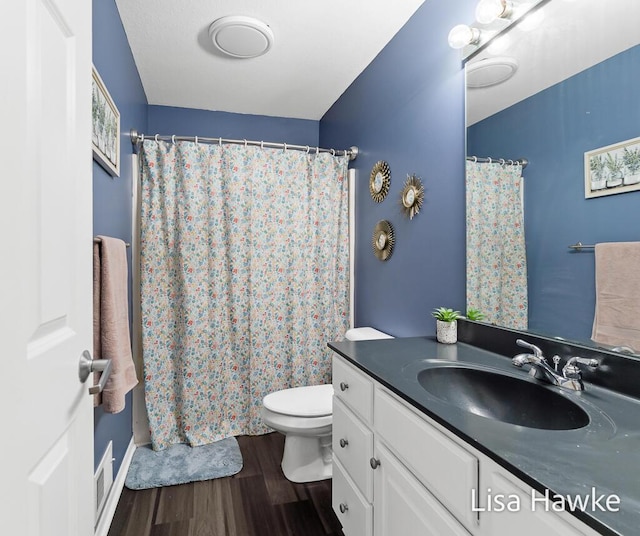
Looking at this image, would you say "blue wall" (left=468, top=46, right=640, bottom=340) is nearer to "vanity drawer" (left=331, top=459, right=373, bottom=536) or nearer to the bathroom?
the bathroom

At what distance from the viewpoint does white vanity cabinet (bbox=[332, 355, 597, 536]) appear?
0.73 m

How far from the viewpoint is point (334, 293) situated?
110 inches

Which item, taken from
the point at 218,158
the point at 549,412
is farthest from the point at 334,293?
the point at 549,412

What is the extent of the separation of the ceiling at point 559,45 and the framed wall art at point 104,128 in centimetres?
148

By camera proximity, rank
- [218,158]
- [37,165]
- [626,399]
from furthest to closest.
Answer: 1. [218,158]
2. [626,399]
3. [37,165]

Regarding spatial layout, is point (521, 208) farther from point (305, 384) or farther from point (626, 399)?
point (305, 384)

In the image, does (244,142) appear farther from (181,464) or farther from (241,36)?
(181,464)

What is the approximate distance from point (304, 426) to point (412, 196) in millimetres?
1290

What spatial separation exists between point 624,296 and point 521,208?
0.45 m

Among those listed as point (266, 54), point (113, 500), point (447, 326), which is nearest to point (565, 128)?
point (447, 326)

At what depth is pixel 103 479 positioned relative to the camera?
1.66 meters

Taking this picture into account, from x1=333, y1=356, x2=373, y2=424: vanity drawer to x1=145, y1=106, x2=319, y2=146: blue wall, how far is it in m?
2.31

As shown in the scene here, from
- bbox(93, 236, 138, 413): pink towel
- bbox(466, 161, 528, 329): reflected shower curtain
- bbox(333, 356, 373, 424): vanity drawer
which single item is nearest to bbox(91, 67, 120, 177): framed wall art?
bbox(93, 236, 138, 413): pink towel

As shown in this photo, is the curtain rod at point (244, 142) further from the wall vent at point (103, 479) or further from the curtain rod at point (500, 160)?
the wall vent at point (103, 479)
